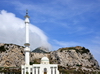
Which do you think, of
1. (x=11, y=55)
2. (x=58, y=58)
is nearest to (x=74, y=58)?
(x=58, y=58)

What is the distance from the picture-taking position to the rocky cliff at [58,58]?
92.1 meters

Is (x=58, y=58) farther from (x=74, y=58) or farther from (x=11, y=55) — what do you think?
(x=11, y=55)

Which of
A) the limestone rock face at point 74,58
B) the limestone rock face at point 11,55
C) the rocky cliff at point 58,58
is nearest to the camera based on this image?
the limestone rock face at point 11,55

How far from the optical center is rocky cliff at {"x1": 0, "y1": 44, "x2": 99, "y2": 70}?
92062 mm

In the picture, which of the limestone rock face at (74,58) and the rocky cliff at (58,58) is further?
the limestone rock face at (74,58)

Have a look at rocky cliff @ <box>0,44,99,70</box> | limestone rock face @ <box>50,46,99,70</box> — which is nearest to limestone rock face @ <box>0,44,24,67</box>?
rocky cliff @ <box>0,44,99,70</box>

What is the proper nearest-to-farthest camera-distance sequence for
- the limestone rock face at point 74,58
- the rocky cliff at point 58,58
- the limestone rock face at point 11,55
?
1. the limestone rock face at point 11,55
2. the rocky cliff at point 58,58
3. the limestone rock face at point 74,58

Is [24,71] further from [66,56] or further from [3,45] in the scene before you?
[66,56]

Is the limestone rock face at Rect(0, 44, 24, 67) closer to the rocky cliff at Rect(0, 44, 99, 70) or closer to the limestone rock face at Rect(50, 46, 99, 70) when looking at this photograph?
the rocky cliff at Rect(0, 44, 99, 70)

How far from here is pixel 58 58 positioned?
10644 cm

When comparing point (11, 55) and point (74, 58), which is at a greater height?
point (11, 55)

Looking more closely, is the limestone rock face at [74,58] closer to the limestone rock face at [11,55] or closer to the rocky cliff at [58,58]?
the rocky cliff at [58,58]

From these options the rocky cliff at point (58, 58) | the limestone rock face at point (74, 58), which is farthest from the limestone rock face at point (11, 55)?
the limestone rock face at point (74, 58)

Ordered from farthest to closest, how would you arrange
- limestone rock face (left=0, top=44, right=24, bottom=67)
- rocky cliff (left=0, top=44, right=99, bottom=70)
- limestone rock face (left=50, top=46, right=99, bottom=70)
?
1. limestone rock face (left=50, top=46, right=99, bottom=70)
2. rocky cliff (left=0, top=44, right=99, bottom=70)
3. limestone rock face (left=0, top=44, right=24, bottom=67)
